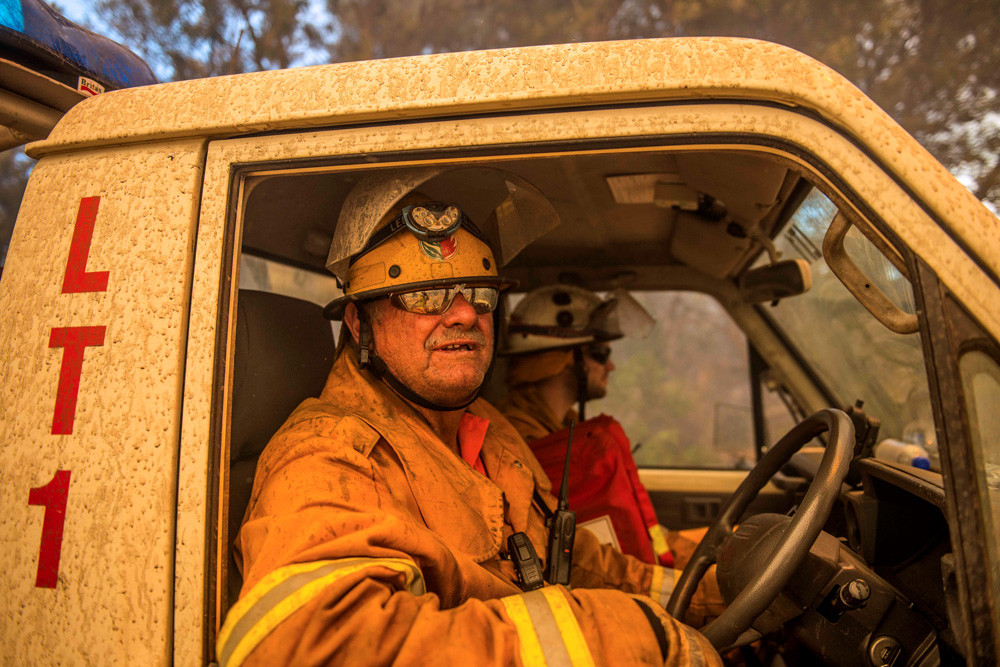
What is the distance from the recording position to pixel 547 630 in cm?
99

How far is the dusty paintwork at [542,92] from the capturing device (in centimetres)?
102

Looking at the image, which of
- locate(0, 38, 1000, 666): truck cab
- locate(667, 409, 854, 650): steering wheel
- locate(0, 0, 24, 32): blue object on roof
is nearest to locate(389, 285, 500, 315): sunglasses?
locate(0, 38, 1000, 666): truck cab

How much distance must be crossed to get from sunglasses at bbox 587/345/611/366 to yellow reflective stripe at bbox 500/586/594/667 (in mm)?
2163

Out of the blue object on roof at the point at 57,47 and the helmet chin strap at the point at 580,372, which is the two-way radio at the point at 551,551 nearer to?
the helmet chin strap at the point at 580,372

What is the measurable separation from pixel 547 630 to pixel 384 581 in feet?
0.88

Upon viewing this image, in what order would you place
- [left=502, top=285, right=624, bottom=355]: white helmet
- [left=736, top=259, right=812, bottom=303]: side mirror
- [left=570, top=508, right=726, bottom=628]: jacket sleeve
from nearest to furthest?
[left=570, top=508, right=726, bottom=628]: jacket sleeve
[left=736, top=259, right=812, bottom=303]: side mirror
[left=502, top=285, right=624, bottom=355]: white helmet

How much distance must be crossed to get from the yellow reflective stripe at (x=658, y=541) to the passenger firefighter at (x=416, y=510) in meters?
0.29

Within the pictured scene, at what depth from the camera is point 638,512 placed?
254cm

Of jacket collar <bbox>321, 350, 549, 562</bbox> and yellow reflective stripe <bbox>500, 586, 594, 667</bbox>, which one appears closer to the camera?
yellow reflective stripe <bbox>500, 586, 594, 667</bbox>

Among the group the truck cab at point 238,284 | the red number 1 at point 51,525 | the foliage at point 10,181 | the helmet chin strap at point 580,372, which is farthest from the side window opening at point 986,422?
the foliage at point 10,181

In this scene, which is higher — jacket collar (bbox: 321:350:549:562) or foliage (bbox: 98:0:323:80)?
foliage (bbox: 98:0:323:80)

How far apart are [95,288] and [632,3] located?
8.44 meters

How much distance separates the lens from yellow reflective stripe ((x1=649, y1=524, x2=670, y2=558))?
2400mm

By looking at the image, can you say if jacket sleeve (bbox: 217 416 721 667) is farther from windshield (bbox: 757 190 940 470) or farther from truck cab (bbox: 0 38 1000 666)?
windshield (bbox: 757 190 940 470)
